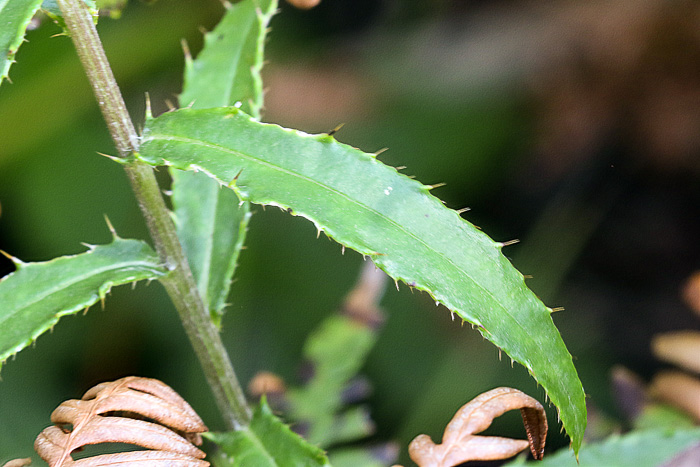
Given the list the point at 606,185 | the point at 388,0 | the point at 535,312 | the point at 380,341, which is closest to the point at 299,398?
the point at 380,341

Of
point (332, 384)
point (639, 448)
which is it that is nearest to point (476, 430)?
point (639, 448)

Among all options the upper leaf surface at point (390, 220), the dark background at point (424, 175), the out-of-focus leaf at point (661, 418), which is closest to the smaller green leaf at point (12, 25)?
the upper leaf surface at point (390, 220)

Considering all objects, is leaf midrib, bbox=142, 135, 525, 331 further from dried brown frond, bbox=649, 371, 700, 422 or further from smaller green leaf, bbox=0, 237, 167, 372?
dried brown frond, bbox=649, 371, 700, 422

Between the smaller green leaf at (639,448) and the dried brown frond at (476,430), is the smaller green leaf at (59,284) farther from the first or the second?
the smaller green leaf at (639,448)

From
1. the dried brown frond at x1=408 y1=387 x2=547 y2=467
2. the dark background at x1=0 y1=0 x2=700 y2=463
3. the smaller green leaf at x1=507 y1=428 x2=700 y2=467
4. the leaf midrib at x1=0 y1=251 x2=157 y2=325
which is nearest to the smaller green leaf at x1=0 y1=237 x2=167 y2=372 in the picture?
the leaf midrib at x1=0 y1=251 x2=157 y2=325

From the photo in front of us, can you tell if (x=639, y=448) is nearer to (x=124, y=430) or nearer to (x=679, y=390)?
(x=679, y=390)

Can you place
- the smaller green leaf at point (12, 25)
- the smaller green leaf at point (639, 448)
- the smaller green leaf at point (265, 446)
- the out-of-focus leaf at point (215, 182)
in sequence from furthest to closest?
the smaller green leaf at point (639, 448)
the out-of-focus leaf at point (215, 182)
the smaller green leaf at point (265, 446)
the smaller green leaf at point (12, 25)

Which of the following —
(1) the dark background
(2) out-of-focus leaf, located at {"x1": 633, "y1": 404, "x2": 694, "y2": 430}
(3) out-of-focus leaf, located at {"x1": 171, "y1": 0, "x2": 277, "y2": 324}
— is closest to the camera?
(3) out-of-focus leaf, located at {"x1": 171, "y1": 0, "x2": 277, "y2": 324}
